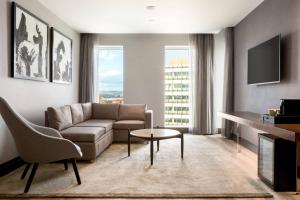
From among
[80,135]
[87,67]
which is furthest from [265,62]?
[87,67]

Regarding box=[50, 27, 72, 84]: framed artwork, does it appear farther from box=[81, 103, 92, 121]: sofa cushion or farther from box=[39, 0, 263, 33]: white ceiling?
box=[81, 103, 92, 121]: sofa cushion

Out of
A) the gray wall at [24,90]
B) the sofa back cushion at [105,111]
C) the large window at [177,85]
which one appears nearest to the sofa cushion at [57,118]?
the gray wall at [24,90]

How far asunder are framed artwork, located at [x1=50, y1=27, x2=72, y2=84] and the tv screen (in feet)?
11.8

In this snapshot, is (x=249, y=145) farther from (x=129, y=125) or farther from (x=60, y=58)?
(x=60, y=58)

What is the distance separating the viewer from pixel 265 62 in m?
3.77

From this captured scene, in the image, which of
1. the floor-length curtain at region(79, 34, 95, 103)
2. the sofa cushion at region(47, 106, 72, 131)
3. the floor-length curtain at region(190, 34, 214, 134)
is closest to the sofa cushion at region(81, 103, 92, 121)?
the floor-length curtain at region(79, 34, 95, 103)

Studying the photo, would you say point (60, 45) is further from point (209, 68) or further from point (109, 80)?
point (209, 68)

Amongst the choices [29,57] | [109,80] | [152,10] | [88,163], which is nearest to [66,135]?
[88,163]

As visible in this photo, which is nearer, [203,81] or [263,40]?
[263,40]

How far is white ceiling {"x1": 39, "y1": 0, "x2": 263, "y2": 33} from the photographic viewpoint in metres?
4.16

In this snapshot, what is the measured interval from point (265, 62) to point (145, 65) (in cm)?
327

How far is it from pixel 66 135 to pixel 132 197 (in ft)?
5.50

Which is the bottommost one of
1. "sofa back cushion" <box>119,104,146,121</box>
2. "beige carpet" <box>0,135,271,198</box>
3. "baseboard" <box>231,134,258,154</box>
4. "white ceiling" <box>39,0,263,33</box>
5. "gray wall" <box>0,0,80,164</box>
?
"beige carpet" <box>0,135,271,198</box>

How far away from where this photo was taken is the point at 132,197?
2414 mm
